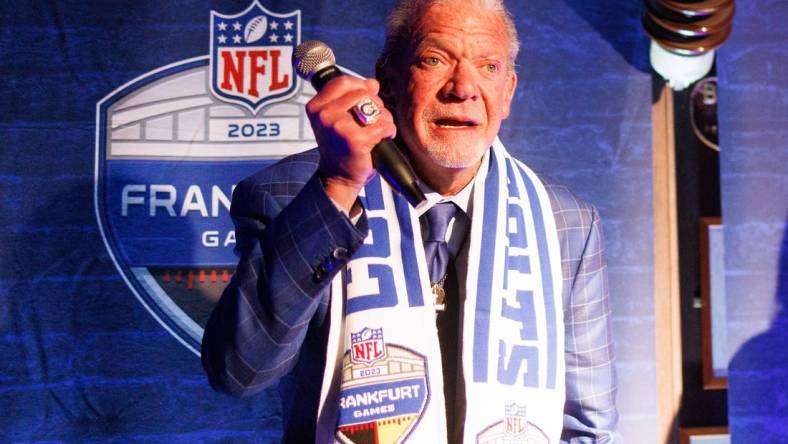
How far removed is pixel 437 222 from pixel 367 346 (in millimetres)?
299

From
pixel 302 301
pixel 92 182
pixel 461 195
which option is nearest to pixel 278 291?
pixel 302 301

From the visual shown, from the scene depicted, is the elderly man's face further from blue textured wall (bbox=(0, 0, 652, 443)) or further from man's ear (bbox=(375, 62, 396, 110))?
blue textured wall (bbox=(0, 0, 652, 443))

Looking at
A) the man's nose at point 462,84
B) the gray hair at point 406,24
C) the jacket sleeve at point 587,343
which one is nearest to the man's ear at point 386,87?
the gray hair at point 406,24

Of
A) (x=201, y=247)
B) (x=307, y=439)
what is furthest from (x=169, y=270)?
(x=307, y=439)

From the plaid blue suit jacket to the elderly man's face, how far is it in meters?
0.22

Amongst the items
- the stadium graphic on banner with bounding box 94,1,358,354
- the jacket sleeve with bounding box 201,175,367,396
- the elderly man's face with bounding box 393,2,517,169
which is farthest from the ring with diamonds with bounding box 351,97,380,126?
the stadium graphic on banner with bounding box 94,1,358,354

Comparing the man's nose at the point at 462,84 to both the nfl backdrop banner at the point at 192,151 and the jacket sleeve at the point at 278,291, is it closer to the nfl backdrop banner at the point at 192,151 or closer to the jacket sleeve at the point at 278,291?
the jacket sleeve at the point at 278,291

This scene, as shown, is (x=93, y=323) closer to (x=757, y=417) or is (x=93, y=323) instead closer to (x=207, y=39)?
(x=207, y=39)

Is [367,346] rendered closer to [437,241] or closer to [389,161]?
[437,241]

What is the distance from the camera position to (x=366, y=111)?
989 millimetres

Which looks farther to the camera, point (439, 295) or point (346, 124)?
point (439, 295)

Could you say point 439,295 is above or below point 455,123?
below

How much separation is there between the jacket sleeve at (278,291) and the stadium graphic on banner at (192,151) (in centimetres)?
92

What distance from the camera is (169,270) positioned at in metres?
2.13
